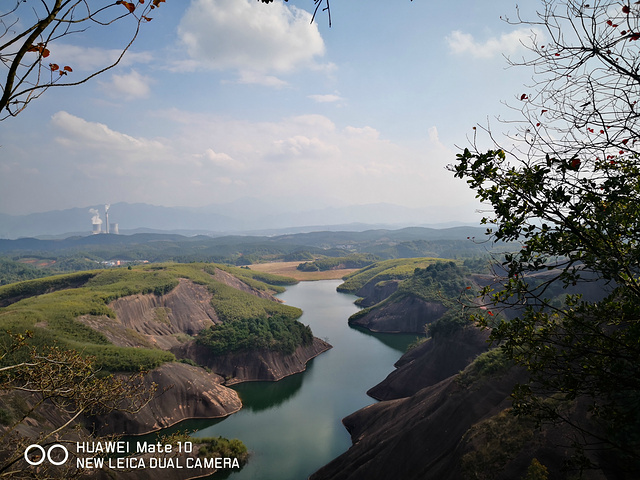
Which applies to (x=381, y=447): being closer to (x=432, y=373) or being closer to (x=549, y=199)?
(x=432, y=373)

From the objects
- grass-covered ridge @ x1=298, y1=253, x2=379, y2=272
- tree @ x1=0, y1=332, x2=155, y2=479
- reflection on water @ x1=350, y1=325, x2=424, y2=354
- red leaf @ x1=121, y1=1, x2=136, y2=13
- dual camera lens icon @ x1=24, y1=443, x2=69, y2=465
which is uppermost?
red leaf @ x1=121, y1=1, x2=136, y2=13

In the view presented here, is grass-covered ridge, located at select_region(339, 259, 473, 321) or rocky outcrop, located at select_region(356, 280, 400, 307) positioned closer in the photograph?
grass-covered ridge, located at select_region(339, 259, 473, 321)

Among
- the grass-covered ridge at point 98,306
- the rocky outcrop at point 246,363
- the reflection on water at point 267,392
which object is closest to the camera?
the grass-covered ridge at point 98,306

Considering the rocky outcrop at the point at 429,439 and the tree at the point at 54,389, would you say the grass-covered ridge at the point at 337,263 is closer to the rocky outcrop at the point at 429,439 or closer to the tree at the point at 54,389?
the rocky outcrop at the point at 429,439

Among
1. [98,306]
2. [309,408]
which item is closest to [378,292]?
[309,408]

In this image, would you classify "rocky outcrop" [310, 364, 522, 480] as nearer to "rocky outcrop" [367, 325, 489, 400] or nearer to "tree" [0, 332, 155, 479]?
"rocky outcrop" [367, 325, 489, 400]

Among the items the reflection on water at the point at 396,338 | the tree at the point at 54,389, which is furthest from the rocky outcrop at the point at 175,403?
the reflection on water at the point at 396,338

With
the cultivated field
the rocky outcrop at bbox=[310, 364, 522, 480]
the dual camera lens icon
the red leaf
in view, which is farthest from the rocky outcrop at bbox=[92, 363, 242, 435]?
the cultivated field
